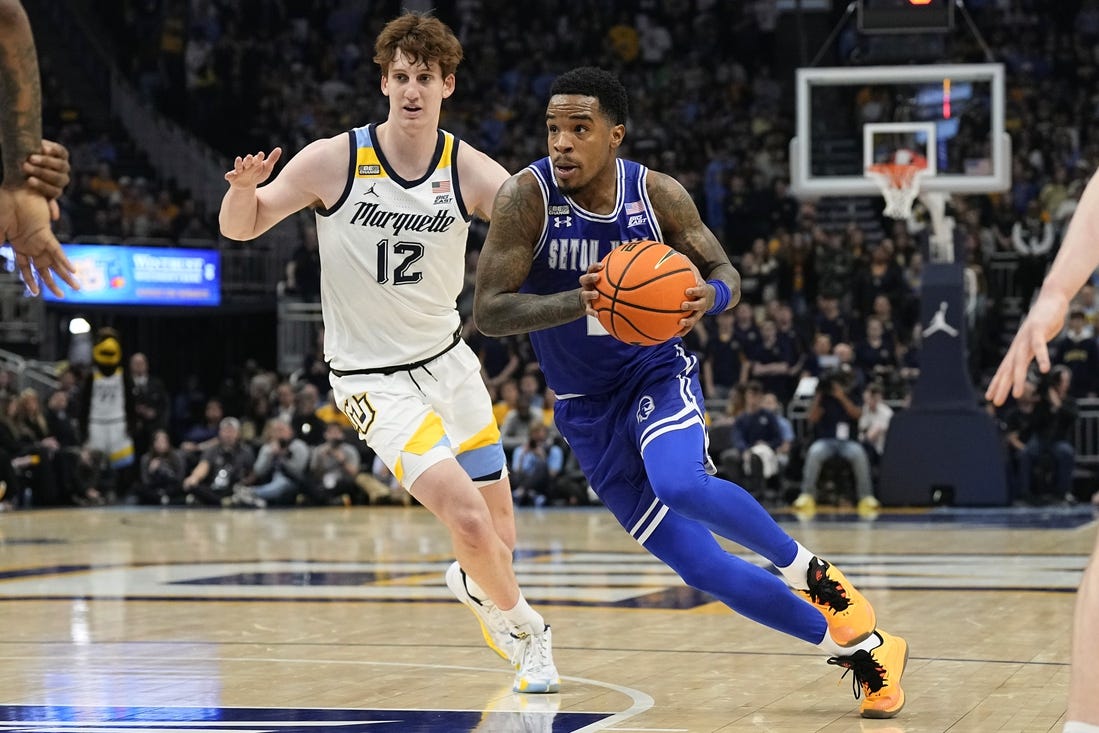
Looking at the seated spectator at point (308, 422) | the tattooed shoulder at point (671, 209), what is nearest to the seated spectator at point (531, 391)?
the seated spectator at point (308, 422)

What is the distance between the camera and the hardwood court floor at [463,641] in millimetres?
5801

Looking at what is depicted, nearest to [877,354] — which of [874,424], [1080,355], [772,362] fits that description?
[772,362]

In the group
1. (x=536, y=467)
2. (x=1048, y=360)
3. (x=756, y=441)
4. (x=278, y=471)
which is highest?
(x=1048, y=360)

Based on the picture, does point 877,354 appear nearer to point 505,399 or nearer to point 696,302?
point 505,399

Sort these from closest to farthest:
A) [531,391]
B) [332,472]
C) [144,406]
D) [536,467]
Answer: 1. [536,467]
2. [332,472]
3. [531,391]
4. [144,406]

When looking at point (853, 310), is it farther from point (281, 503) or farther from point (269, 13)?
point (269, 13)

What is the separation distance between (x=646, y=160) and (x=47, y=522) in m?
11.6

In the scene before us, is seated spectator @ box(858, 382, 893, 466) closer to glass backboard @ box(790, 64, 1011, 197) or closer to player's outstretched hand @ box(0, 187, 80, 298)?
glass backboard @ box(790, 64, 1011, 197)

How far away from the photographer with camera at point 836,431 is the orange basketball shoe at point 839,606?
1150cm

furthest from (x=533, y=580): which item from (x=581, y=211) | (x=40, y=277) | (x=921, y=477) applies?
(x=921, y=477)

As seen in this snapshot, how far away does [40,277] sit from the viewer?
4.01 meters

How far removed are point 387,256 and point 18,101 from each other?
2.86 meters

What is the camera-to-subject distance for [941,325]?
56.9 feet

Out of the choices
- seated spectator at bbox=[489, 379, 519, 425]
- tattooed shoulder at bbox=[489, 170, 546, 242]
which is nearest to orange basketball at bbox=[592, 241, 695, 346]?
→ tattooed shoulder at bbox=[489, 170, 546, 242]
